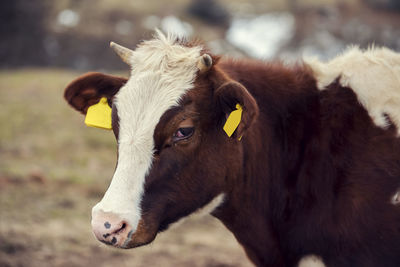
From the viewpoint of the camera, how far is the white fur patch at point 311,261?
335cm

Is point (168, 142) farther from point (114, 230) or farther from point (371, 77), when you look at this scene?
point (371, 77)

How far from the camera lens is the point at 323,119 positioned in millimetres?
3510

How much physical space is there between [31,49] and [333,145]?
54.3 feet

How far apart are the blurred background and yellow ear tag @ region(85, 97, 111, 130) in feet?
2.34

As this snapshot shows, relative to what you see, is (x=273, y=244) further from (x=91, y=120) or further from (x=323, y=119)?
(x=91, y=120)

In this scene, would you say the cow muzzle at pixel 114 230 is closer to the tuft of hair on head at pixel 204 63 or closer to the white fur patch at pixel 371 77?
the tuft of hair on head at pixel 204 63

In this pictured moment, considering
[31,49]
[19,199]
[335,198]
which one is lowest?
[31,49]

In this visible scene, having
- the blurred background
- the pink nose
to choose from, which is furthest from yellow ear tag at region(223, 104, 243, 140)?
the blurred background

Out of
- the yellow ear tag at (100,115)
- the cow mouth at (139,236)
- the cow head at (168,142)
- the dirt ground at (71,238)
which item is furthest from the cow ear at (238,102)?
the dirt ground at (71,238)

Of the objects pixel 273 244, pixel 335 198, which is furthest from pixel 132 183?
pixel 335 198

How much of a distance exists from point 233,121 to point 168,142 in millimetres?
477

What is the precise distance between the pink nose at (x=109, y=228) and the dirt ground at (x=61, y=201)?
559 millimetres

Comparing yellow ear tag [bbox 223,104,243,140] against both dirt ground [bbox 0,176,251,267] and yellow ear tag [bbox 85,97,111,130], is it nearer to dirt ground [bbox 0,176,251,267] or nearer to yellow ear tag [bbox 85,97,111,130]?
yellow ear tag [bbox 85,97,111,130]

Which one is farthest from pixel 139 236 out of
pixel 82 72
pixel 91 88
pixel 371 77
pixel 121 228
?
pixel 82 72
